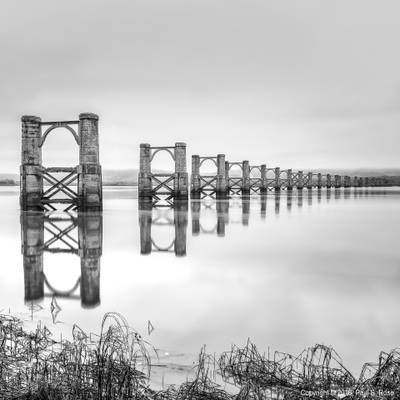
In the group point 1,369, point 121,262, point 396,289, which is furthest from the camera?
point 121,262

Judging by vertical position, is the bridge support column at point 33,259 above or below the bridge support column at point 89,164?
below

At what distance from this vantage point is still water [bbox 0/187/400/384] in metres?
4.20

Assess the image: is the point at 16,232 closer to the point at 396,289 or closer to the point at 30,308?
the point at 30,308

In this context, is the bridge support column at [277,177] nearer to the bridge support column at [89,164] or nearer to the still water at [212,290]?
the bridge support column at [89,164]

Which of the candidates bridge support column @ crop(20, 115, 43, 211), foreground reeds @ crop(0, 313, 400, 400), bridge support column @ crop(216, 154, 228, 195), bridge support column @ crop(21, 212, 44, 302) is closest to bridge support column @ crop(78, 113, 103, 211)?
bridge support column @ crop(20, 115, 43, 211)

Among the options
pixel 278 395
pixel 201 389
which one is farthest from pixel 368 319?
pixel 201 389

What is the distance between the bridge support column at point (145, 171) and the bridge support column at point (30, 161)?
12047mm

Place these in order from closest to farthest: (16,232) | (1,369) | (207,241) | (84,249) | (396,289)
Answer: (1,369) < (396,289) < (84,249) < (207,241) < (16,232)

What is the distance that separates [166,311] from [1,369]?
222 centimetres

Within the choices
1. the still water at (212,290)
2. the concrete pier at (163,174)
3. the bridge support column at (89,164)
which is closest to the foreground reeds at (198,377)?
the still water at (212,290)

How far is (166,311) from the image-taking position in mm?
5047

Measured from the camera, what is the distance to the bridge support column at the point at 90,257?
573 cm

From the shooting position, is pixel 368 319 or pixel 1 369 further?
pixel 368 319

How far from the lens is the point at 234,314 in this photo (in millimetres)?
4977
